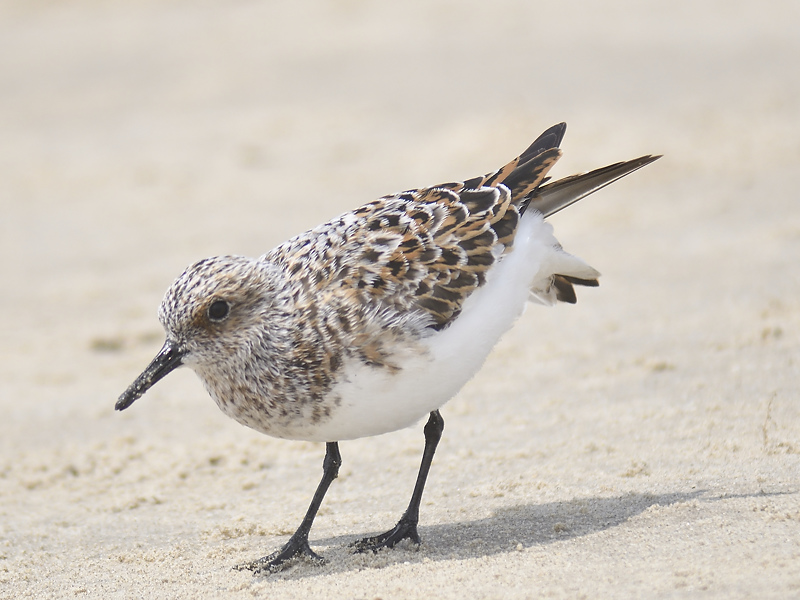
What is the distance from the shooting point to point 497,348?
6863 millimetres

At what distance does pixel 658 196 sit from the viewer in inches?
367

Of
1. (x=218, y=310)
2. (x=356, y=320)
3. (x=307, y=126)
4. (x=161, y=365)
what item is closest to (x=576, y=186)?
(x=356, y=320)

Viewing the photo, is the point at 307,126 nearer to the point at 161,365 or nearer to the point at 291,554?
the point at 161,365

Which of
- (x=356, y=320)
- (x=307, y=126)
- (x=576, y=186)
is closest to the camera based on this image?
(x=356, y=320)

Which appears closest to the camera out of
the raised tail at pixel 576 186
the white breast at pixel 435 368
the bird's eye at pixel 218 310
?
the white breast at pixel 435 368

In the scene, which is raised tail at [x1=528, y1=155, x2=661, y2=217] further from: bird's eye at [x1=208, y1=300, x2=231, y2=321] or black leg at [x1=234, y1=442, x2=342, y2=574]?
black leg at [x1=234, y1=442, x2=342, y2=574]

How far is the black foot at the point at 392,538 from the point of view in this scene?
4.22 meters

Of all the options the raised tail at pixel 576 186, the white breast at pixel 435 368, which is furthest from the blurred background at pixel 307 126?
the white breast at pixel 435 368

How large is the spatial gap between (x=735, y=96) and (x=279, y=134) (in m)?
5.26

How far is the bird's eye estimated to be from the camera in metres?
4.02

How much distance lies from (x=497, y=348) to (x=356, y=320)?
9.94 feet

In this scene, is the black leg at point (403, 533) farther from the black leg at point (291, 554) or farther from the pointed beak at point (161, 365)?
the pointed beak at point (161, 365)

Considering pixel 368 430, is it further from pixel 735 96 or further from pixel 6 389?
pixel 735 96

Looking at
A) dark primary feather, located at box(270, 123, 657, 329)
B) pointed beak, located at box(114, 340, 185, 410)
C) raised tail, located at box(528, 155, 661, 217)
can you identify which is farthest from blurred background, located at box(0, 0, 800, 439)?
pointed beak, located at box(114, 340, 185, 410)
